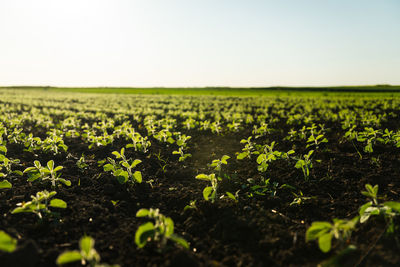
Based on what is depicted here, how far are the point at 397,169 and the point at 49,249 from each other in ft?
14.7

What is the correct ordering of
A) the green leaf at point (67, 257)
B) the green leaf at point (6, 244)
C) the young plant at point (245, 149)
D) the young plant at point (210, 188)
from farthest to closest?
the young plant at point (245, 149) < the young plant at point (210, 188) < the green leaf at point (6, 244) < the green leaf at point (67, 257)

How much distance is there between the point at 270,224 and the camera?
2521 millimetres

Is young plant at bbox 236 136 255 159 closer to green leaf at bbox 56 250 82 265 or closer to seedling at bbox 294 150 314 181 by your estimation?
seedling at bbox 294 150 314 181

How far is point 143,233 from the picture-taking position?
1.97 m

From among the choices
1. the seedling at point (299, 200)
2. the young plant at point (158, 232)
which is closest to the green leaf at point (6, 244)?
the young plant at point (158, 232)

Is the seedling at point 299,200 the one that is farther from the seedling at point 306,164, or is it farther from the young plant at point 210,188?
the young plant at point 210,188

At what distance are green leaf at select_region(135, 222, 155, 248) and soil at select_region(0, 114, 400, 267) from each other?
19 cm

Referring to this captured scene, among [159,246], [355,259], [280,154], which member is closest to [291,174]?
[280,154]

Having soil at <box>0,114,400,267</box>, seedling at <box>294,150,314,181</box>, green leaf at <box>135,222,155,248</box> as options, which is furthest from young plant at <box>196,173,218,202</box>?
seedling at <box>294,150,314,181</box>

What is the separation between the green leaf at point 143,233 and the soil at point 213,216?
7.5 inches

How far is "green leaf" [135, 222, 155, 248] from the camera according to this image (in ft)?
6.34

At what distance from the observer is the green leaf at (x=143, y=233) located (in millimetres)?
1931

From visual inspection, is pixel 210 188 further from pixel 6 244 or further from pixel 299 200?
pixel 6 244

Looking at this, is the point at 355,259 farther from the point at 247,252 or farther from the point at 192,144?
the point at 192,144
